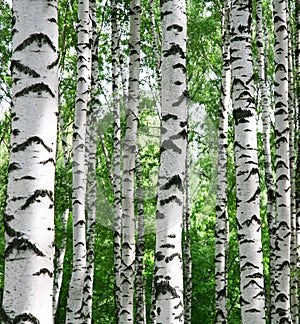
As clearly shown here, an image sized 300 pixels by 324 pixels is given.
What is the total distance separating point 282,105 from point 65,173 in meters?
8.42

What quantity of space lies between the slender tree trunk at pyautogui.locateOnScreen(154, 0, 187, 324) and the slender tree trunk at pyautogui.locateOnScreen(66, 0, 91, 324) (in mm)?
3794

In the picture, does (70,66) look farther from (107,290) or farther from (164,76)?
(164,76)

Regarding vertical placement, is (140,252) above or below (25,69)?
above

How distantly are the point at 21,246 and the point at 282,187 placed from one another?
4.67 m

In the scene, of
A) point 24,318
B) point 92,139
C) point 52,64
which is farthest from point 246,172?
point 92,139

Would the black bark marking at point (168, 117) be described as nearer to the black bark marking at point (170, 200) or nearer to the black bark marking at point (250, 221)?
the black bark marking at point (170, 200)

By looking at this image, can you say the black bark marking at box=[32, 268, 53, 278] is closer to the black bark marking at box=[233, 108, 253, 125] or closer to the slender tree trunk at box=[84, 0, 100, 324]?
the black bark marking at box=[233, 108, 253, 125]

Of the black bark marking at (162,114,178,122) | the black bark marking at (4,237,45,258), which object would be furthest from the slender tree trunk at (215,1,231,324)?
the black bark marking at (4,237,45,258)

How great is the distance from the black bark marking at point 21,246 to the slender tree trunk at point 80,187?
5149mm

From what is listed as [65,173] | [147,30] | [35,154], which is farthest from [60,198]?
[35,154]

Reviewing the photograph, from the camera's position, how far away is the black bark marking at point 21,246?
271 cm

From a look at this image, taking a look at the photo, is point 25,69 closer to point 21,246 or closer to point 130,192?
point 21,246

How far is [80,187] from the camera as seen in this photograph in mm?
7918

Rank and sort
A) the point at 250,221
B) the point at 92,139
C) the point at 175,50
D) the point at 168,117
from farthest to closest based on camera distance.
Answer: the point at 92,139 → the point at 250,221 → the point at 175,50 → the point at 168,117
